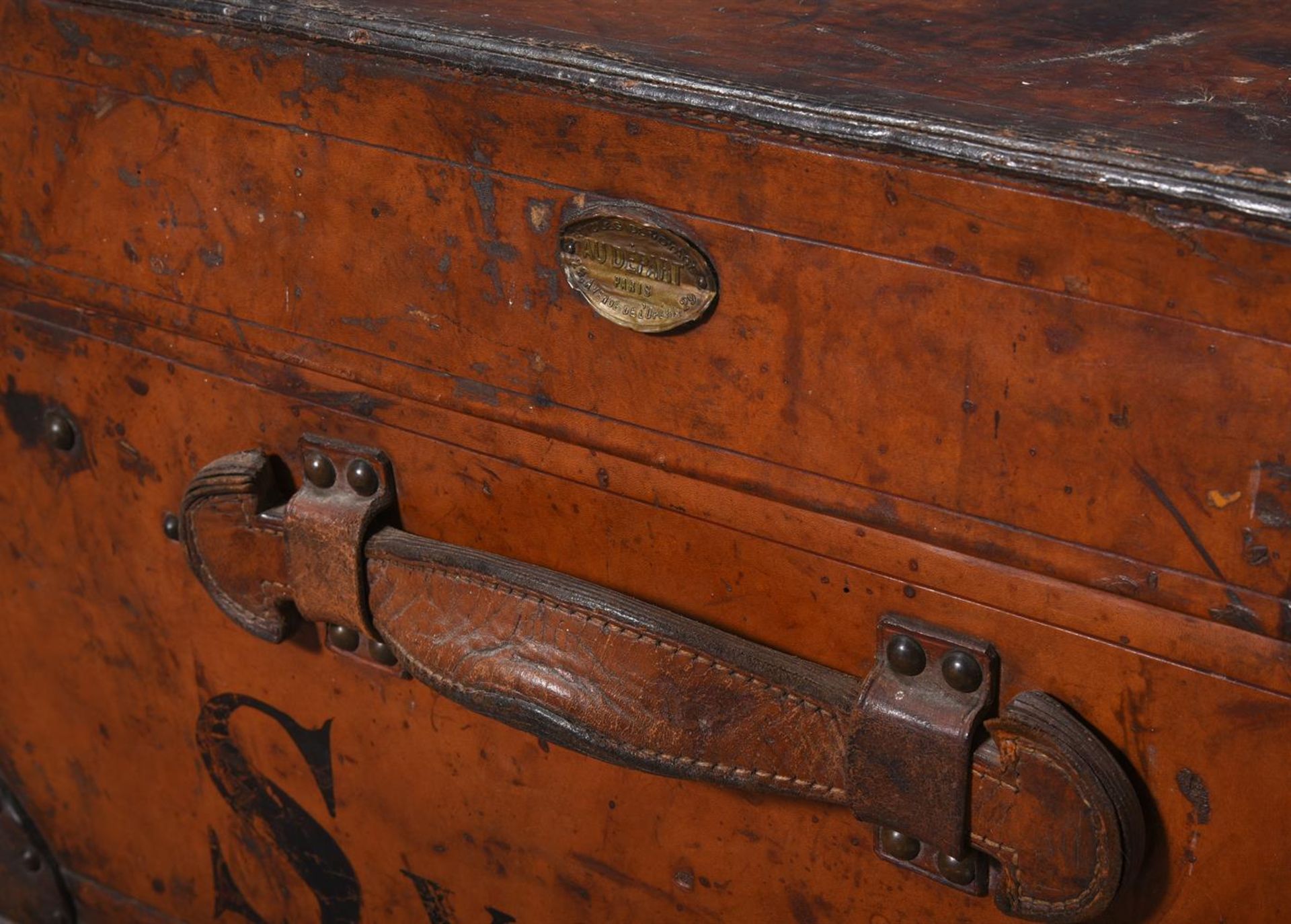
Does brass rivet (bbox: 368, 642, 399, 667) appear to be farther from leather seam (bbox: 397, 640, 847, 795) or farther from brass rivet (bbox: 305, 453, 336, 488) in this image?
leather seam (bbox: 397, 640, 847, 795)

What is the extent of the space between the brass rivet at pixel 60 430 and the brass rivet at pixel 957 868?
76cm

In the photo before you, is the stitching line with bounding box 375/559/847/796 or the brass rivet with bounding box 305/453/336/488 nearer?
the stitching line with bounding box 375/559/847/796

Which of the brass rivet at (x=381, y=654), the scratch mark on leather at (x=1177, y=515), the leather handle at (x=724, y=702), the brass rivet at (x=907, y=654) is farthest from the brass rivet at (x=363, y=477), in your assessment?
the scratch mark on leather at (x=1177, y=515)

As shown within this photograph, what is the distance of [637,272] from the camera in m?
0.94

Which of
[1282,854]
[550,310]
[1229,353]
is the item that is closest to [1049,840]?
[1282,854]

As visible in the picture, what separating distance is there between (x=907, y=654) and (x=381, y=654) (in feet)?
1.39

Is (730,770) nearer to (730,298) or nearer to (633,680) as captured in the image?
(633,680)

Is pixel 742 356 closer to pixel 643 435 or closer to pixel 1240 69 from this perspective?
pixel 643 435

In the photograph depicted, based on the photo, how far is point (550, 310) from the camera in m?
0.98

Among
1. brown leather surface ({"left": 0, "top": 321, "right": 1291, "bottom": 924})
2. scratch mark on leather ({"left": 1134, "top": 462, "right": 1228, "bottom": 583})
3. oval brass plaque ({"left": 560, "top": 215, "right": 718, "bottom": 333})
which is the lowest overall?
brown leather surface ({"left": 0, "top": 321, "right": 1291, "bottom": 924})

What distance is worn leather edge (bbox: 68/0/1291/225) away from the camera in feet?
2.46

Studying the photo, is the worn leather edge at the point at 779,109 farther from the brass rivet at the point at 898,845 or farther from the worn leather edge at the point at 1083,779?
the brass rivet at the point at 898,845

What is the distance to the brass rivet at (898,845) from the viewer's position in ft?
3.21

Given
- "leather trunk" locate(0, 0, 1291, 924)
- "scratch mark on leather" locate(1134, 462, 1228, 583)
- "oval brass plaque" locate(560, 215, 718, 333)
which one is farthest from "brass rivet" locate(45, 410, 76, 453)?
"scratch mark on leather" locate(1134, 462, 1228, 583)
